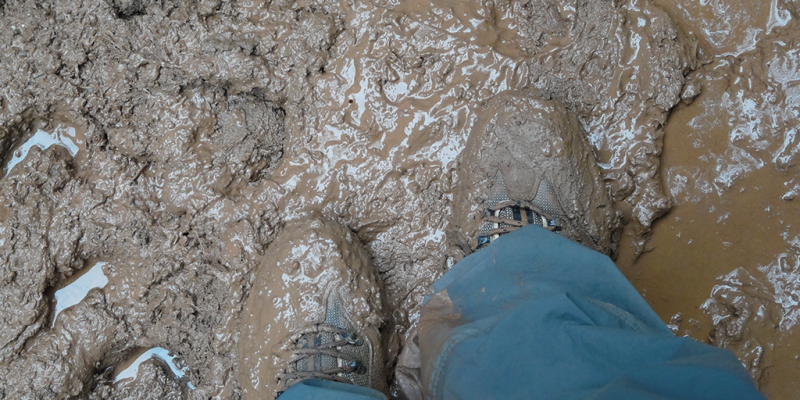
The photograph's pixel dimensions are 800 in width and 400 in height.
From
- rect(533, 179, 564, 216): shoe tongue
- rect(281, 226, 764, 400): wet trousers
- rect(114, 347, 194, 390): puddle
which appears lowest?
rect(114, 347, 194, 390): puddle

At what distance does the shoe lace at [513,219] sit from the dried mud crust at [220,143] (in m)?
0.20

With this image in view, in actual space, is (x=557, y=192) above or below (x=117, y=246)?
above

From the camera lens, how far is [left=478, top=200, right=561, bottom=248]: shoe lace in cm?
187

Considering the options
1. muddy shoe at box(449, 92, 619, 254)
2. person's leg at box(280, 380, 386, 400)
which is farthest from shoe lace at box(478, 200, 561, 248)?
person's leg at box(280, 380, 386, 400)

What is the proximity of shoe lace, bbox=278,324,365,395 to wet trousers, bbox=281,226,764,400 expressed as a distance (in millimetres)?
230

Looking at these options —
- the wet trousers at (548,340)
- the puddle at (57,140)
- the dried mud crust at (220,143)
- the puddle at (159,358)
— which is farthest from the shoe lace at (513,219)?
the puddle at (57,140)

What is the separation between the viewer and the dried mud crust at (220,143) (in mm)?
1875

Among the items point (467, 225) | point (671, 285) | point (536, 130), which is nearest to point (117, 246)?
point (467, 225)

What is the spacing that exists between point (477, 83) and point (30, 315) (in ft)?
6.50

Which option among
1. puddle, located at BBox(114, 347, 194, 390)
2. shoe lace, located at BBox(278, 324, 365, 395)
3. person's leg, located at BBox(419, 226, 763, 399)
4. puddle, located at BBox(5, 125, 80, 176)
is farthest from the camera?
puddle, located at BBox(114, 347, 194, 390)

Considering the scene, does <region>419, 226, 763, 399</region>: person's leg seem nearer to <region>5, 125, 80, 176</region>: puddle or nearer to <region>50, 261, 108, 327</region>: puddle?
<region>50, 261, 108, 327</region>: puddle

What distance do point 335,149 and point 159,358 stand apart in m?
1.17

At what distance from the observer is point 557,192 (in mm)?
1894

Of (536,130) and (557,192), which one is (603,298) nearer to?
(557,192)
